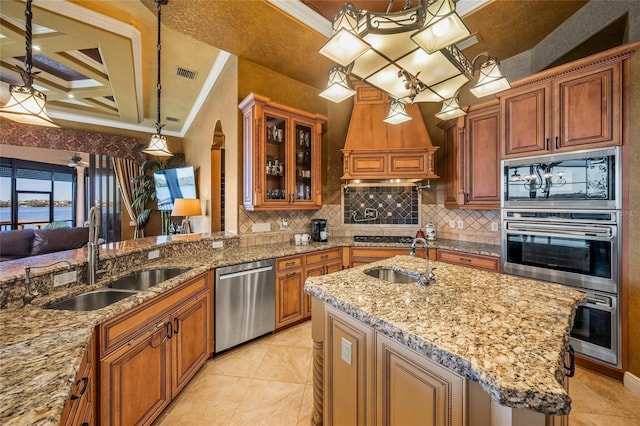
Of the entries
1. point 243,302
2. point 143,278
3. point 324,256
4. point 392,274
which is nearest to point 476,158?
point 392,274

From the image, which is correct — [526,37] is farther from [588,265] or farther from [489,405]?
[489,405]

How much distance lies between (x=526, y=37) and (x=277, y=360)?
4.32m

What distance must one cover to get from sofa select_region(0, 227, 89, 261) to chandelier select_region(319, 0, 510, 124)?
17.3ft

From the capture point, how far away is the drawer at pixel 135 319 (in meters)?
1.27

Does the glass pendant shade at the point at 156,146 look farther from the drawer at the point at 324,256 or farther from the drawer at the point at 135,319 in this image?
the drawer at the point at 324,256

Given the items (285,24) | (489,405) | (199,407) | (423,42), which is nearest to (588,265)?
(489,405)

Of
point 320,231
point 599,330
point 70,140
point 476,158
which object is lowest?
point 599,330

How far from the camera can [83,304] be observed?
1.62 meters

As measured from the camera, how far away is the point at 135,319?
1451 millimetres

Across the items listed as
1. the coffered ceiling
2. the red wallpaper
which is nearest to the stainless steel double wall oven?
the coffered ceiling

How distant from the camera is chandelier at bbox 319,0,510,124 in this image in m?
1.13

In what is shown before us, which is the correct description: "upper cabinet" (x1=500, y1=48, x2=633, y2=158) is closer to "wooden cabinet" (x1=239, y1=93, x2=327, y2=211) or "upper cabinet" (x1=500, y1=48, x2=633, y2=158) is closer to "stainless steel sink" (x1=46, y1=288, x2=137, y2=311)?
"wooden cabinet" (x1=239, y1=93, x2=327, y2=211)

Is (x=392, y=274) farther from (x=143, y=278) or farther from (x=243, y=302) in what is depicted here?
(x=143, y=278)

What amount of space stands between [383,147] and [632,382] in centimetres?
305
